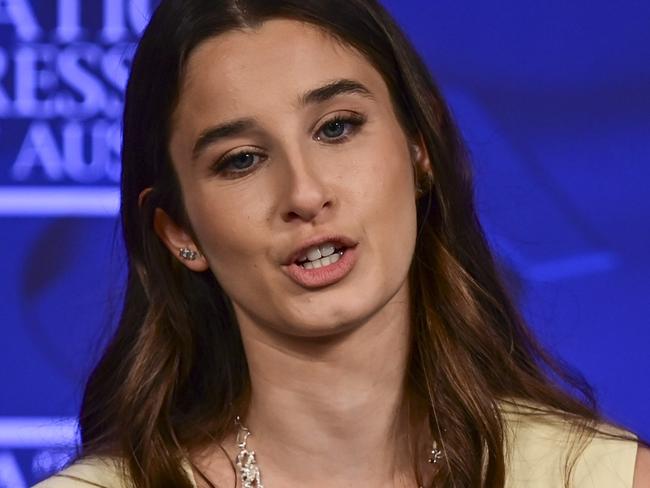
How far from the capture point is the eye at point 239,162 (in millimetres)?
2346

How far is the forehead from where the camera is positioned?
2330 mm

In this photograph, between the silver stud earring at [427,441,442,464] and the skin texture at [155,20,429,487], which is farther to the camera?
the silver stud earring at [427,441,442,464]

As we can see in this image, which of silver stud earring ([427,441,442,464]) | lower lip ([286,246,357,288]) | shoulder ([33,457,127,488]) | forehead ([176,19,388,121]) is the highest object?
forehead ([176,19,388,121])

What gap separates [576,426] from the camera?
2.53 m

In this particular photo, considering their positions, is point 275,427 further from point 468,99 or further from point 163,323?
point 468,99

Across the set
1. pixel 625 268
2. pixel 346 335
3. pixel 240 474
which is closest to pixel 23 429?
pixel 240 474

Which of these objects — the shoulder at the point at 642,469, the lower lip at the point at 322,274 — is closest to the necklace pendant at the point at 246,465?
the lower lip at the point at 322,274

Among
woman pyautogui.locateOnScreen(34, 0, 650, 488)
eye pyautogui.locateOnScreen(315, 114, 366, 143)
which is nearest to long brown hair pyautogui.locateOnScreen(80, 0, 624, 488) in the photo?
woman pyautogui.locateOnScreen(34, 0, 650, 488)

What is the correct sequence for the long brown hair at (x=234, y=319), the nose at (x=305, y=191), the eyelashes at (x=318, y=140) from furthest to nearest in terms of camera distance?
the long brown hair at (x=234, y=319), the eyelashes at (x=318, y=140), the nose at (x=305, y=191)

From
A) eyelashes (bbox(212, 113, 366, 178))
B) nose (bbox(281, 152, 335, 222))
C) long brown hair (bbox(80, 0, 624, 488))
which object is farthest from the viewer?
long brown hair (bbox(80, 0, 624, 488))

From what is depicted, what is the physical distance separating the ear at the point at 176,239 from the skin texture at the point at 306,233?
21 millimetres

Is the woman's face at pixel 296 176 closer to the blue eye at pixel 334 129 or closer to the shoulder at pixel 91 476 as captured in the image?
the blue eye at pixel 334 129

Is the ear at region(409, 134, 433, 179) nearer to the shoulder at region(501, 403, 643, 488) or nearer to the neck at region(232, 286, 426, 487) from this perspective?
the neck at region(232, 286, 426, 487)

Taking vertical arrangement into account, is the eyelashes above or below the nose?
above
